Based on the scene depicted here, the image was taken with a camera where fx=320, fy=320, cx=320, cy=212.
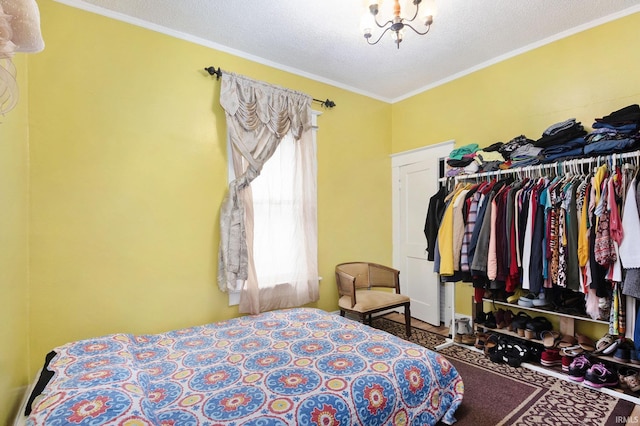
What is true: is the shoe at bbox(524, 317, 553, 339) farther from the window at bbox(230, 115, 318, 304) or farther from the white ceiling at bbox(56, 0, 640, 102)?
the white ceiling at bbox(56, 0, 640, 102)

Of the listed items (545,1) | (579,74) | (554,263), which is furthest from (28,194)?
(579,74)

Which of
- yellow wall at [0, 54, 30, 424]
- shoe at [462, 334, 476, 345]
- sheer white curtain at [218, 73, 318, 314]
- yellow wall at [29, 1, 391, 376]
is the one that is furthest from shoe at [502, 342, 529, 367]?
yellow wall at [0, 54, 30, 424]

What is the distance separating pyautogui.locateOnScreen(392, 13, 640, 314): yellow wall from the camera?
8.45ft

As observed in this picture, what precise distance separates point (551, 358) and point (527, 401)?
0.64 metres

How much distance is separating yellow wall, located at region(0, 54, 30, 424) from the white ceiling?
116 cm

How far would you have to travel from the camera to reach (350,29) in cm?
274

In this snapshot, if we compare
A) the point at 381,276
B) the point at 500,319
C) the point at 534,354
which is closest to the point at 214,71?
the point at 381,276

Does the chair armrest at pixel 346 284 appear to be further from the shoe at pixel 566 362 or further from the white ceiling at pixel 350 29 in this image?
the white ceiling at pixel 350 29

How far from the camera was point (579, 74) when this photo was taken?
9.10ft

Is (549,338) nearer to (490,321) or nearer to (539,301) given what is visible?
(539,301)

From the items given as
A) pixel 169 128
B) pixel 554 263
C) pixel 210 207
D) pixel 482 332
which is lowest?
pixel 482 332

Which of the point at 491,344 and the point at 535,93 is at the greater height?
the point at 535,93

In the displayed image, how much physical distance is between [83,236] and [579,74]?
14.0ft

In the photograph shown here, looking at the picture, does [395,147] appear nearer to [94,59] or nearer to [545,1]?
[545,1]
